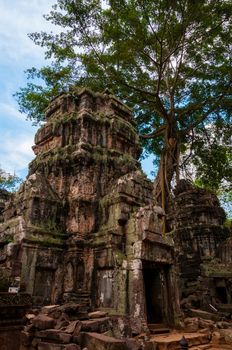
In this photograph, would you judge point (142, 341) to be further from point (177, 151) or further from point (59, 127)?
point (177, 151)

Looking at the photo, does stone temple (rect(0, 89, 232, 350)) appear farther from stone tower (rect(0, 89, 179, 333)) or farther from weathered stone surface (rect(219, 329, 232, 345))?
weathered stone surface (rect(219, 329, 232, 345))

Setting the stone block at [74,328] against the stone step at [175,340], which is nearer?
the stone block at [74,328]

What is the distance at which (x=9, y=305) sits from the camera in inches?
188

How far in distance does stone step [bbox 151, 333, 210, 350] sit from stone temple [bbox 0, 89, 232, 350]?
471 millimetres

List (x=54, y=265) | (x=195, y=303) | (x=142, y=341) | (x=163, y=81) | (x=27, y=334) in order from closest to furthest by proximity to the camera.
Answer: (x=27, y=334) → (x=142, y=341) → (x=54, y=265) → (x=195, y=303) → (x=163, y=81)

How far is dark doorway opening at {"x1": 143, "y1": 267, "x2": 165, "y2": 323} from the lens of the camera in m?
8.37

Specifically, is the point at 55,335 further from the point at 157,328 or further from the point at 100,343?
the point at 157,328

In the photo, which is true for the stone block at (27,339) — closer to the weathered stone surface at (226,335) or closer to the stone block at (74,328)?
the stone block at (74,328)

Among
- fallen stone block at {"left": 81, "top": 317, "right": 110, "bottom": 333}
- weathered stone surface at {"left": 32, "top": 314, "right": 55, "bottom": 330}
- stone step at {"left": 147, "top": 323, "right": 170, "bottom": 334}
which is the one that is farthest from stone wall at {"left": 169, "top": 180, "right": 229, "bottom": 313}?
weathered stone surface at {"left": 32, "top": 314, "right": 55, "bottom": 330}

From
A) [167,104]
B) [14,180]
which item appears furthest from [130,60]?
[14,180]

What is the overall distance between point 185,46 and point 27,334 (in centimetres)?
1584

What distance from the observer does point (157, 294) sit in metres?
8.50

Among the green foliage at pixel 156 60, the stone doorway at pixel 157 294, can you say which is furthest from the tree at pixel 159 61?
the stone doorway at pixel 157 294

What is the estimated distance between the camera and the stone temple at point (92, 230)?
25.4ft
